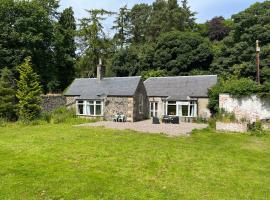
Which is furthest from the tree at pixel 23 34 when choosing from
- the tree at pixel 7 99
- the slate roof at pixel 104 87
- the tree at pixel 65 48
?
the tree at pixel 7 99

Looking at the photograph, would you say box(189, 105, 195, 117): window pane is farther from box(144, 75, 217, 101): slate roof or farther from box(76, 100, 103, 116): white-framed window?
box(76, 100, 103, 116): white-framed window

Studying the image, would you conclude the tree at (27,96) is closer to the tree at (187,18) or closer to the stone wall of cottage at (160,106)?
the stone wall of cottage at (160,106)

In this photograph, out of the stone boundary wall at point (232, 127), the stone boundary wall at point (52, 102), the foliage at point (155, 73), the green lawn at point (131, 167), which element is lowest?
the green lawn at point (131, 167)

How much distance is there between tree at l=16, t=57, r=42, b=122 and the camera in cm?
2453

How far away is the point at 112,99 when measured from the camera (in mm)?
27875

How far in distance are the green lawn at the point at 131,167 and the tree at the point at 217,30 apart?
1770 inches

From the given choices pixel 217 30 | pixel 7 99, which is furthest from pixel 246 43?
pixel 7 99

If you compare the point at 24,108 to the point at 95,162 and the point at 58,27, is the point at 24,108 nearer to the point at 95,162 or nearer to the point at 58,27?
the point at 95,162

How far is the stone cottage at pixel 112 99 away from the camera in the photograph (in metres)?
27.2

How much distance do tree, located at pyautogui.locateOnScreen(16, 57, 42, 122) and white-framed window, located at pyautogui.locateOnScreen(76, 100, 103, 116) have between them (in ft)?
16.3

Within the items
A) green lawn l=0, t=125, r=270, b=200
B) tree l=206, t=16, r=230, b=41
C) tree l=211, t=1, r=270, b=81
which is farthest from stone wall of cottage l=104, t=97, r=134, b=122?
tree l=206, t=16, r=230, b=41

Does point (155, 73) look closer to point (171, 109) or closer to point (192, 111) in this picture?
point (171, 109)

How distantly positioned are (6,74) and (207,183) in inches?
844

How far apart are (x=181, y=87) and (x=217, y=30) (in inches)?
1365
